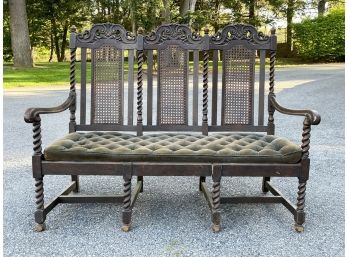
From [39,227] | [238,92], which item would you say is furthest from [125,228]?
[238,92]

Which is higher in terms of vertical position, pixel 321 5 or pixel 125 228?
pixel 321 5

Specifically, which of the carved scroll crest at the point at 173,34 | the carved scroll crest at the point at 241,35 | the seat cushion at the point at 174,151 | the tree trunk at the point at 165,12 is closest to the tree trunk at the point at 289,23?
the tree trunk at the point at 165,12

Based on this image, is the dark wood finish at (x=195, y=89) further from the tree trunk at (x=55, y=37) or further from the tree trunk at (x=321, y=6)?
the tree trunk at (x=55, y=37)

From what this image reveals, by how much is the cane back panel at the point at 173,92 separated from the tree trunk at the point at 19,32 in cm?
1453

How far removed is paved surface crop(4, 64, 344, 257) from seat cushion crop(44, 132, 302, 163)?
0.51m

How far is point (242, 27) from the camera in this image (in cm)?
390

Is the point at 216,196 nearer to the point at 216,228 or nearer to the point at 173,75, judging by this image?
the point at 216,228

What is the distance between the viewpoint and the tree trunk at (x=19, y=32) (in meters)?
16.9

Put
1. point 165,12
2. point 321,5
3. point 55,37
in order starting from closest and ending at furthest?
point 165,12 < point 321,5 < point 55,37

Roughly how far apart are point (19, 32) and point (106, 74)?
47.8 ft

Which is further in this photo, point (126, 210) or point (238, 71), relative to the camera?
point (238, 71)

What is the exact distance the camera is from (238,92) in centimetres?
397

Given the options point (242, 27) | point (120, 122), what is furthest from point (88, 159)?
point (242, 27)

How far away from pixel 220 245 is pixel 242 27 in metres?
1.87
